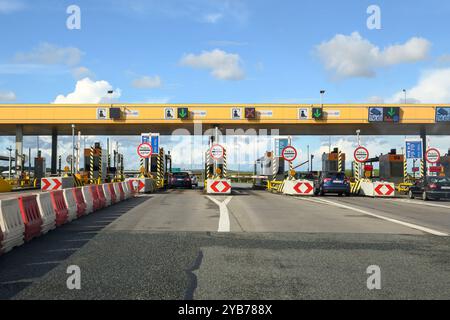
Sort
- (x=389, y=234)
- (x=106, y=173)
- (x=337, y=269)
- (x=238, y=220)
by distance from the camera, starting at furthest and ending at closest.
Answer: (x=106, y=173), (x=238, y=220), (x=389, y=234), (x=337, y=269)

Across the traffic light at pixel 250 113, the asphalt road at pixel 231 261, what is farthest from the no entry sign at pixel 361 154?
the asphalt road at pixel 231 261

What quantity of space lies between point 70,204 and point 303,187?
57.8 feet

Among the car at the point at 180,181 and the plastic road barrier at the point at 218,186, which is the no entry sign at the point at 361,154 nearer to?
the plastic road barrier at the point at 218,186

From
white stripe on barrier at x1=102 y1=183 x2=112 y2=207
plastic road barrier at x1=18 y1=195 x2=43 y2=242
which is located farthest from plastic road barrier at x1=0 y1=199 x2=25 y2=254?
white stripe on barrier at x1=102 y1=183 x2=112 y2=207

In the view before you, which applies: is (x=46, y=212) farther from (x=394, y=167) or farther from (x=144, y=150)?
(x=394, y=167)

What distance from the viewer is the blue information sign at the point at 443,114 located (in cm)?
3738

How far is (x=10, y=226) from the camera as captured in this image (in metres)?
8.12

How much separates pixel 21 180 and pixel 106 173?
659 cm

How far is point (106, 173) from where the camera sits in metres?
41.8

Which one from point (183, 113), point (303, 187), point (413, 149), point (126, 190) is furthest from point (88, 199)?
point (183, 113)
